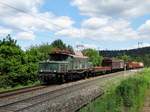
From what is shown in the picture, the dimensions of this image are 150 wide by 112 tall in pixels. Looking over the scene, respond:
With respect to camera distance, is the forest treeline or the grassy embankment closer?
the grassy embankment

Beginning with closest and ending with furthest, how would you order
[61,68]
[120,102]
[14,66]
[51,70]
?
[120,102], [14,66], [51,70], [61,68]

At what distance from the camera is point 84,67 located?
144ft

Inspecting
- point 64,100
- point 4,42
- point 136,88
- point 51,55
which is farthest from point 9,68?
point 136,88

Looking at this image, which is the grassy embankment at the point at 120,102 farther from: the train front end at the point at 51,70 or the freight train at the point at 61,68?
the freight train at the point at 61,68

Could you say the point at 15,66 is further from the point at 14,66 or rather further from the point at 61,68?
the point at 61,68

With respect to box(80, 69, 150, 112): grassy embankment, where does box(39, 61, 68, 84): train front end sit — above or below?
above

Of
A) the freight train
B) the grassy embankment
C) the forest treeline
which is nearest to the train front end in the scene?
the freight train

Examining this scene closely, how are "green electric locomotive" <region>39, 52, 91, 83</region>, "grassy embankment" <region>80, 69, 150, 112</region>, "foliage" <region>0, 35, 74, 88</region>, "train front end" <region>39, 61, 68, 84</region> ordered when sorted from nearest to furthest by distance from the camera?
"grassy embankment" <region>80, 69, 150, 112</region> < "foliage" <region>0, 35, 74, 88</region> < "train front end" <region>39, 61, 68, 84</region> < "green electric locomotive" <region>39, 52, 91, 83</region>

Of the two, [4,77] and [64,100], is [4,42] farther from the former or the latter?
[64,100]

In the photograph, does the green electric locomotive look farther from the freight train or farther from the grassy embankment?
the grassy embankment

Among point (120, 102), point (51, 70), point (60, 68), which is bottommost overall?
point (120, 102)

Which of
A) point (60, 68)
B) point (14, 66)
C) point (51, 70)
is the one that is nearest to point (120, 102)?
point (14, 66)

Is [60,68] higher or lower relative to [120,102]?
higher

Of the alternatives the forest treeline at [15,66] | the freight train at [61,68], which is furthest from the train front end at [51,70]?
the forest treeline at [15,66]
